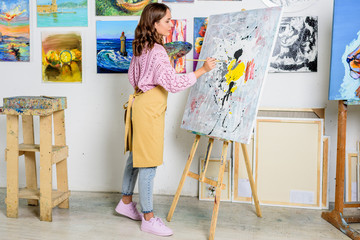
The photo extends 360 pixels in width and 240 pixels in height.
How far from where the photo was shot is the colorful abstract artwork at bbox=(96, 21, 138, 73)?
2.82 m

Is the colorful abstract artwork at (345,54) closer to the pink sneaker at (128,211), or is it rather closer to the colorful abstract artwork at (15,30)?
→ the pink sneaker at (128,211)

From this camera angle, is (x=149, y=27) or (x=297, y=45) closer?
(x=149, y=27)

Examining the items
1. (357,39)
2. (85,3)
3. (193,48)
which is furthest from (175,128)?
(357,39)

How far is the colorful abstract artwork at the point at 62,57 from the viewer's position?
290 cm

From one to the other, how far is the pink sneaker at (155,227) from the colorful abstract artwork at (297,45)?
1.44 metres

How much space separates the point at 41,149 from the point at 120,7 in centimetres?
125

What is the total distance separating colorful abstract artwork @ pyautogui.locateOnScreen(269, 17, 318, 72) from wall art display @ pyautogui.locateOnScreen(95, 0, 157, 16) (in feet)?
3.49

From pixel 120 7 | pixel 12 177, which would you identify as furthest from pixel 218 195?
pixel 120 7

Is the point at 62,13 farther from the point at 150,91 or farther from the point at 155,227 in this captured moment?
the point at 155,227

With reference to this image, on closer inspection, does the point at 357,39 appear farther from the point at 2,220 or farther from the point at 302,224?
the point at 2,220

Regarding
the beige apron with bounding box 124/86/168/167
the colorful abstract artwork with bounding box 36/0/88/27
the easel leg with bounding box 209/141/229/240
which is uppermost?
the colorful abstract artwork with bounding box 36/0/88/27

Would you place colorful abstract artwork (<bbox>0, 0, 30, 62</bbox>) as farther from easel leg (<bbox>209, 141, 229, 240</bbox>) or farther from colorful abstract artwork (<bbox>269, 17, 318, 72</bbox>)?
colorful abstract artwork (<bbox>269, 17, 318, 72</bbox>)

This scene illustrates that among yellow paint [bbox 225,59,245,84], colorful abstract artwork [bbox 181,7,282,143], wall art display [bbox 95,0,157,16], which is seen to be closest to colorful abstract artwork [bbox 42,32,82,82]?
wall art display [bbox 95,0,157,16]

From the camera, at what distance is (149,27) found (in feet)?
6.79
